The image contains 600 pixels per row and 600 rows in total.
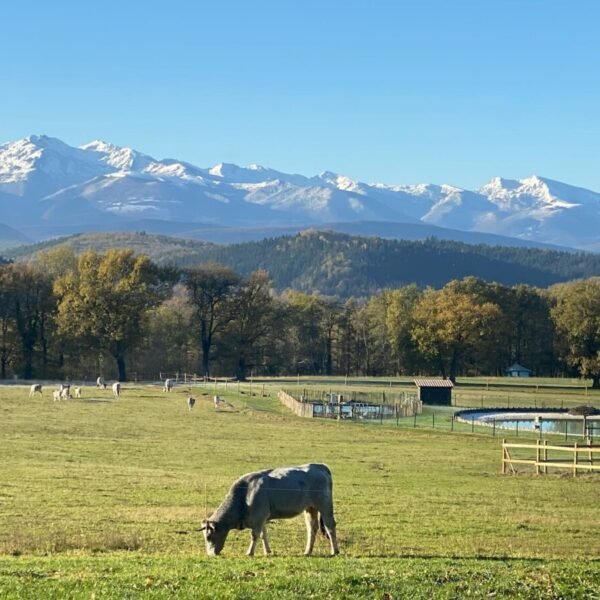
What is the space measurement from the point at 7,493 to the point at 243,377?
84.3 metres

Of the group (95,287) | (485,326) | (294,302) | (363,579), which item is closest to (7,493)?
(363,579)

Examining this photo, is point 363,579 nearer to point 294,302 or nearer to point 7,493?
point 7,493

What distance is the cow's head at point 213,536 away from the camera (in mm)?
19984

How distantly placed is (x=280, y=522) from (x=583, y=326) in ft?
279

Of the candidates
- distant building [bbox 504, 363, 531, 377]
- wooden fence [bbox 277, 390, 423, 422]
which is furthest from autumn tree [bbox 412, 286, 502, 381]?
wooden fence [bbox 277, 390, 423, 422]

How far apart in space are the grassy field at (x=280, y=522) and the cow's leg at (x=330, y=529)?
396 millimetres

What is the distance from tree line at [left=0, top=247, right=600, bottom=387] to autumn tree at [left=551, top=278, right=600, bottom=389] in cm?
11

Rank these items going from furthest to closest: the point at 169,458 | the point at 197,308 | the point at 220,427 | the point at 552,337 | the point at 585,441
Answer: the point at 552,337 → the point at 197,308 → the point at 220,427 → the point at 585,441 → the point at 169,458

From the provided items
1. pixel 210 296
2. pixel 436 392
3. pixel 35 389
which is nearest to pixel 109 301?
pixel 210 296

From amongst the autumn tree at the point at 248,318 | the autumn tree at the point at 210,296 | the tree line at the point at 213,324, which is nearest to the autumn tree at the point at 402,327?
the tree line at the point at 213,324

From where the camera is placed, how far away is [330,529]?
2056cm

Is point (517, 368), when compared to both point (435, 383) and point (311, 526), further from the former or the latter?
point (311, 526)

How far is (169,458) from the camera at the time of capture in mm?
40406

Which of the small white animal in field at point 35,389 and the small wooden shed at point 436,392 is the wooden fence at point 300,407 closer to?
the small wooden shed at point 436,392
